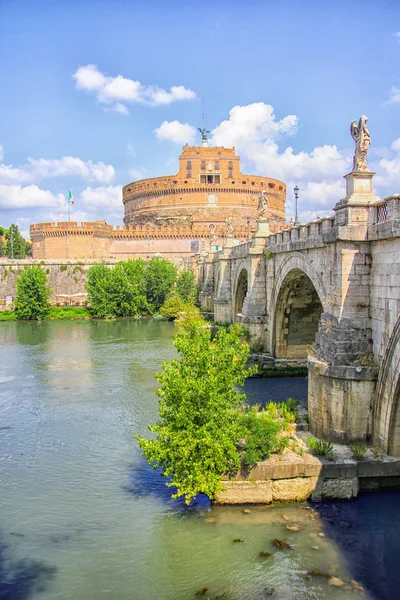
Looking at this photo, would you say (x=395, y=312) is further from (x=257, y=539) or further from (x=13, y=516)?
(x=13, y=516)

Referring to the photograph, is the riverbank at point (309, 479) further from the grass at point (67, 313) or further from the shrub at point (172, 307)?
the grass at point (67, 313)

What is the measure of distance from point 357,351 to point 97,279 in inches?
1454

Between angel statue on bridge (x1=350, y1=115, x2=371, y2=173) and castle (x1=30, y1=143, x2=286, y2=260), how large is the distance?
4850cm

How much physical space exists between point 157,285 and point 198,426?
124ft

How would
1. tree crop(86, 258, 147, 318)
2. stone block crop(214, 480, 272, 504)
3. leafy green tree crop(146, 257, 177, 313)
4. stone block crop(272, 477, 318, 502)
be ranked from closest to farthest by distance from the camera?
stone block crop(214, 480, 272, 504) < stone block crop(272, 477, 318, 502) < tree crop(86, 258, 147, 318) < leafy green tree crop(146, 257, 177, 313)

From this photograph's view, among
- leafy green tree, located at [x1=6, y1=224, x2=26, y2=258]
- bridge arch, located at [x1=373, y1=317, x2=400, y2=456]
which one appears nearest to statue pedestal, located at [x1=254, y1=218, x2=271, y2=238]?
bridge arch, located at [x1=373, y1=317, x2=400, y2=456]

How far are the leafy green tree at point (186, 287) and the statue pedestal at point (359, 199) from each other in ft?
116

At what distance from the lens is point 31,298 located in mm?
45781

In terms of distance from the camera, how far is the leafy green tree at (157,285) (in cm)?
4759

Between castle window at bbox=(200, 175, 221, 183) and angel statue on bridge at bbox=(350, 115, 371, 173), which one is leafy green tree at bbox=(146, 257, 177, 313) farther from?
angel statue on bridge at bbox=(350, 115, 371, 173)

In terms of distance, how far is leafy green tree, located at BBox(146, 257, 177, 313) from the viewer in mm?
47594

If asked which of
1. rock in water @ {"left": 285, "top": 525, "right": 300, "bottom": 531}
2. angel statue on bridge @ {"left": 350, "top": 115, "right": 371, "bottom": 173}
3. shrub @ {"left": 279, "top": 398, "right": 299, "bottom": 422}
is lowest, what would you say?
rock in water @ {"left": 285, "top": 525, "right": 300, "bottom": 531}

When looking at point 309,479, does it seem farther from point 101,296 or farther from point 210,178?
point 210,178

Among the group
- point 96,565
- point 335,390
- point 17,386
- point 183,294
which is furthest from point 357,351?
point 183,294
